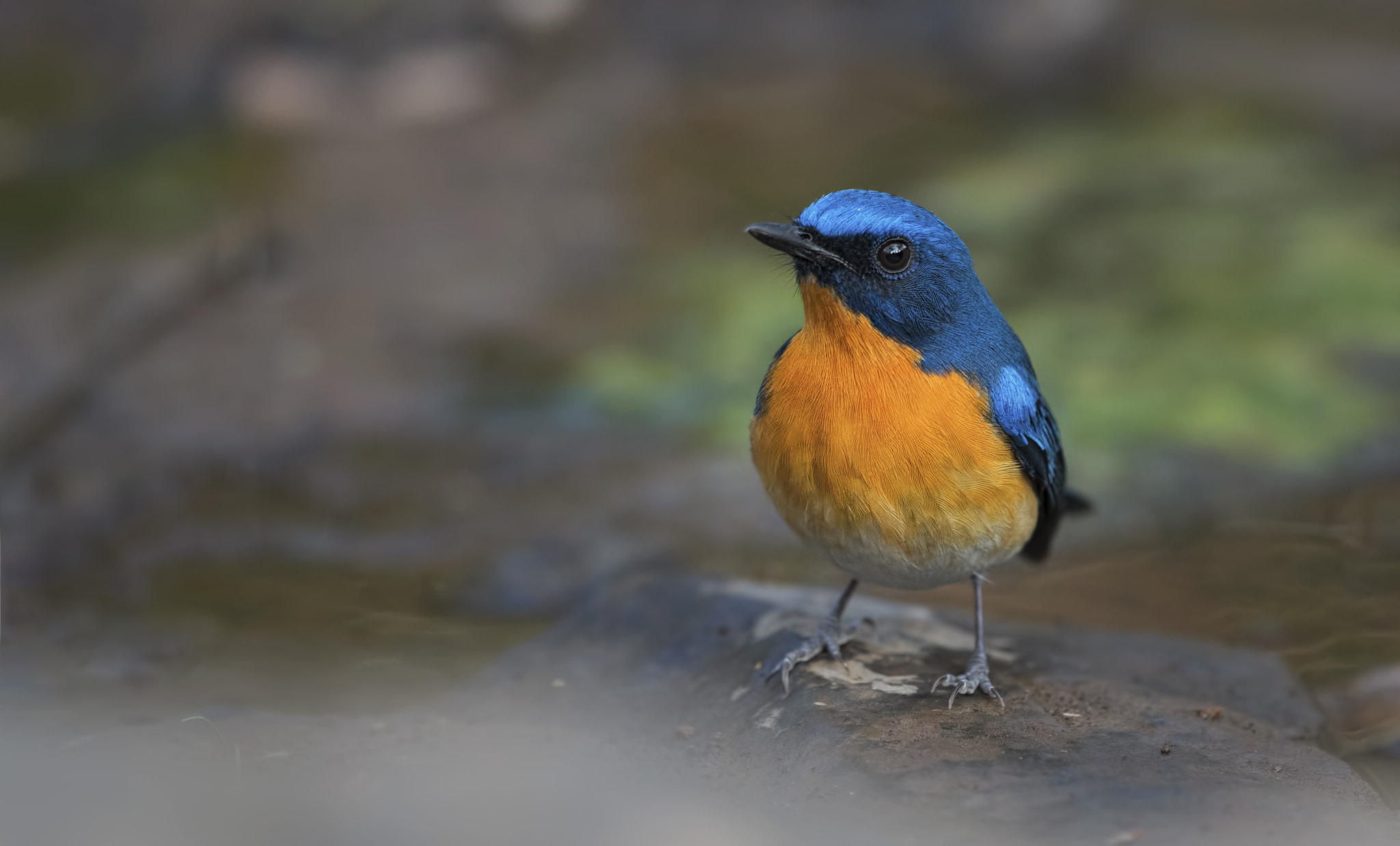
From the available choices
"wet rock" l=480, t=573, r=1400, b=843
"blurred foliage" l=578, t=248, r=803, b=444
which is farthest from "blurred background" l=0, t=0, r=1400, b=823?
"wet rock" l=480, t=573, r=1400, b=843

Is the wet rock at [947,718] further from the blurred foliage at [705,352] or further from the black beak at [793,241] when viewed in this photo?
the blurred foliage at [705,352]

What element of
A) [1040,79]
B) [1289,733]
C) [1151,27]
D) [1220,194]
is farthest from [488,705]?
[1151,27]

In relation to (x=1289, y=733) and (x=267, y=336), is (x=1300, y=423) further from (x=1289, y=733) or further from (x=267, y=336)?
(x=267, y=336)

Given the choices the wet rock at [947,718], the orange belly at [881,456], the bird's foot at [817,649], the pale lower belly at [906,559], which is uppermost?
the orange belly at [881,456]

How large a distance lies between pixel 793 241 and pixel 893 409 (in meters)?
0.62

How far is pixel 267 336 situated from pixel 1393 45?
34.3 ft

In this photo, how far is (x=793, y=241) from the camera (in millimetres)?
4266

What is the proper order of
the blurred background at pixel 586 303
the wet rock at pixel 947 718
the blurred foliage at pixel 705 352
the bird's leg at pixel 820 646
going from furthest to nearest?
the blurred foliage at pixel 705 352 < the blurred background at pixel 586 303 < the bird's leg at pixel 820 646 < the wet rock at pixel 947 718

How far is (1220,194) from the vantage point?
10.4 metres

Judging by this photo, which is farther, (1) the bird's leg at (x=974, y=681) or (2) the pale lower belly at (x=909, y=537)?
(1) the bird's leg at (x=974, y=681)

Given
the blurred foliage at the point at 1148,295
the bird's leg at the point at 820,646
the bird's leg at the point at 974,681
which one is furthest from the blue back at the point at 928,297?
the blurred foliage at the point at 1148,295

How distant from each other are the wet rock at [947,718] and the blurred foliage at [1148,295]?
7.47ft

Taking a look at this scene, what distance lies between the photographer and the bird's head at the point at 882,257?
4.29 meters

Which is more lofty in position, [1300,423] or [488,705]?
[1300,423]
